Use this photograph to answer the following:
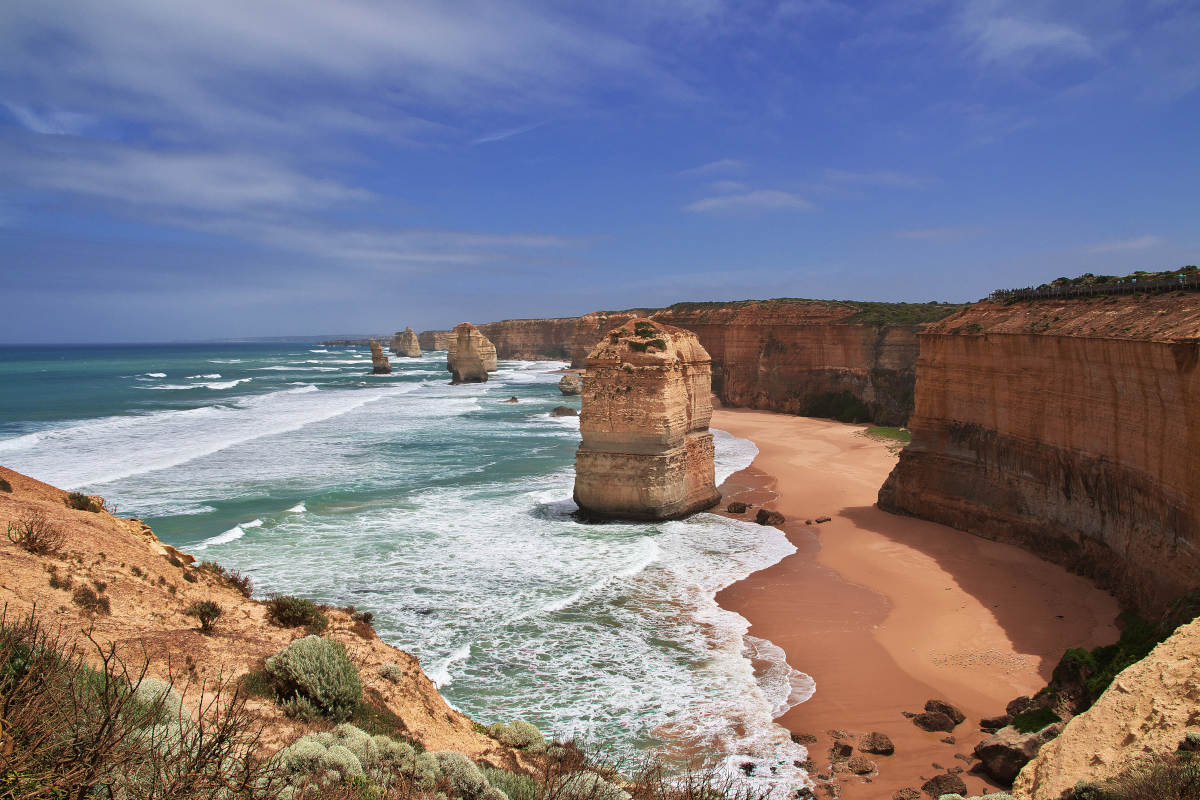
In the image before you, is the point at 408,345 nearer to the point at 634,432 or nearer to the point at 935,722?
the point at 634,432

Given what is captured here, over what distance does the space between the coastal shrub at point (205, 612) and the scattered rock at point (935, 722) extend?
932 centimetres

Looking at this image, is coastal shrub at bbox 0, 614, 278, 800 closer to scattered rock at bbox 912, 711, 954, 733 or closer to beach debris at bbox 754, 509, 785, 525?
scattered rock at bbox 912, 711, 954, 733

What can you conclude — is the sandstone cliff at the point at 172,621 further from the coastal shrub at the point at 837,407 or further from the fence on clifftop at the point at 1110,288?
the coastal shrub at the point at 837,407

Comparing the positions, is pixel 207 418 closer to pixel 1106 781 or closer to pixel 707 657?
pixel 707 657

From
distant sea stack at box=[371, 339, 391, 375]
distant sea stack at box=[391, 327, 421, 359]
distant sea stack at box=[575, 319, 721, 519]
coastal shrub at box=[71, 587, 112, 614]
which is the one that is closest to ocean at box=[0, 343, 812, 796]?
distant sea stack at box=[575, 319, 721, 519]

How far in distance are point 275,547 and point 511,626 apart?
24.9ft

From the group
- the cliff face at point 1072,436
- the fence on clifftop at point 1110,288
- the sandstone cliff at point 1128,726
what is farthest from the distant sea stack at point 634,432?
the sandstone cliff at point 1128,726

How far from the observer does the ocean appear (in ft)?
34.0

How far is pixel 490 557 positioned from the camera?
54.6 feet

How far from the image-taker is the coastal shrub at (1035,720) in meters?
8.84

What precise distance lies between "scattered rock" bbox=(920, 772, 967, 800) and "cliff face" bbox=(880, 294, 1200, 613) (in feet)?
17.1

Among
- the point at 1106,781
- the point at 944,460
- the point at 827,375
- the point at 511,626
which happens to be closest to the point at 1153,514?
the point at 944,460

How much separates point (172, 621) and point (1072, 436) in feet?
53.1

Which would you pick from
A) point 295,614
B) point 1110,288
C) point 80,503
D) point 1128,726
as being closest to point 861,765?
point 1128,726
